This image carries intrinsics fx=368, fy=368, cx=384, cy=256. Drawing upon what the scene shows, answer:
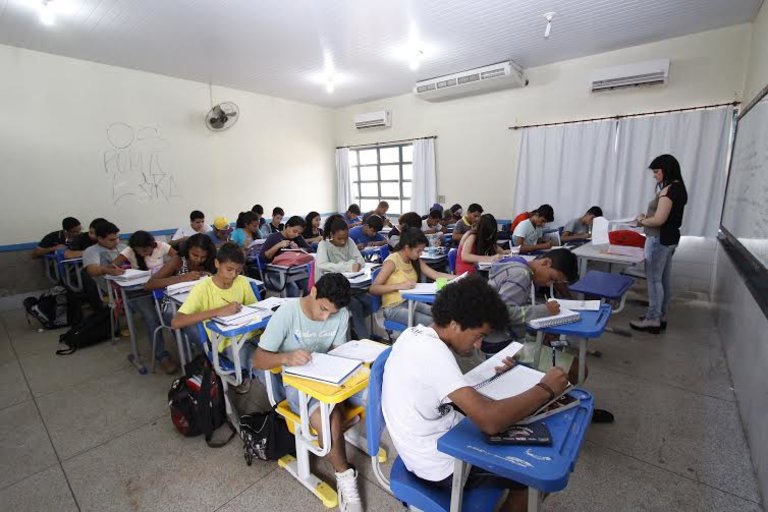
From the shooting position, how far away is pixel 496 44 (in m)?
4.67

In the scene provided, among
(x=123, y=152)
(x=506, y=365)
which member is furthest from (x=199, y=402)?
(x=123, y=152)

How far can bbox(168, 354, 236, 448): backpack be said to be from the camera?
77.5 inches

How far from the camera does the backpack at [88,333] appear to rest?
3.28 m

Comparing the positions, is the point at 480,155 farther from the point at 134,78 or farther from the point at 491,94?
the point at 134,78

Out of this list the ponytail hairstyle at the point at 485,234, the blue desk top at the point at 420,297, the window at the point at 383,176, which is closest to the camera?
the blue desk top at the point at 420,297

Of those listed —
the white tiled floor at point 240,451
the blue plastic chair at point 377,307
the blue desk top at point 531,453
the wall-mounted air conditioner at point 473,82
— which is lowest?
the white tiled floor at point 240,451

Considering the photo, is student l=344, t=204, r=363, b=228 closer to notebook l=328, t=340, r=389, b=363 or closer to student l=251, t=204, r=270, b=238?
student l=251, t=204, r=270, b=238

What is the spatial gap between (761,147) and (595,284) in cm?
142

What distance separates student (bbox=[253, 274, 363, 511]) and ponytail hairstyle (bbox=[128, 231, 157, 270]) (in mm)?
2137

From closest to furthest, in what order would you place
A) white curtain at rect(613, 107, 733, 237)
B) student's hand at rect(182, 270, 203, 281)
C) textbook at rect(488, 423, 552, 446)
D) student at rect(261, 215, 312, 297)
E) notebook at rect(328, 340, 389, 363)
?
textbook at rect(488, 423, 552, 446)
notebook at rect(328, 340, 389, 363)
student's hand at rect(182, 270, 203, 281)
student at rect(261, 215, 312, 297)
white curtain at rect(613, 107, 733, 237)

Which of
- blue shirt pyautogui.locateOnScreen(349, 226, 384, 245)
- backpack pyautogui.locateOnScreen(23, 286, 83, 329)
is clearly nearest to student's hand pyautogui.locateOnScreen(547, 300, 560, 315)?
blue shirt pyautogui.locateOnScreen(349, 226, 384, 245)

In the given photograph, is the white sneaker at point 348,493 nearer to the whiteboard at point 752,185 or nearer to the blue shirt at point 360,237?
the whiteboard at point 752,185

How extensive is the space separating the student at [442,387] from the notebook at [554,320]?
0.65 m

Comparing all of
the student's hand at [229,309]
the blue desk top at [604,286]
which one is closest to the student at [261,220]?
the student's hand at [229,309]
